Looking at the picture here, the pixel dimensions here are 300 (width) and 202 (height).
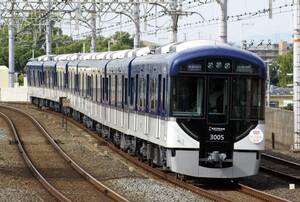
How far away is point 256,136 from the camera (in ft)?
50.8

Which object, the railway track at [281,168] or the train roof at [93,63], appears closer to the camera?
the railway track at [281,168]

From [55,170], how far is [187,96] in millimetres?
5092

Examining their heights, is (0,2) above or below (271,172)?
above

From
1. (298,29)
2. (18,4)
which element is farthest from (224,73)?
(18,4)

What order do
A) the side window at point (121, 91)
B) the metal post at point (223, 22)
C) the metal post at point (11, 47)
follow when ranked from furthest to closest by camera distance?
1. the metal post at point (11, 47)
2. the metal post at point (223, 22)
3. the side window at point (121, 91)

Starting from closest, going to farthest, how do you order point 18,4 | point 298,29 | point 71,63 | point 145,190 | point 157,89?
point 145,190 → point 157,89 → point 298,29 → point 71,63 → point 18,4

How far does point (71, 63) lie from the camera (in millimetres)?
35781

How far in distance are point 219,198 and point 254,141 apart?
211cm

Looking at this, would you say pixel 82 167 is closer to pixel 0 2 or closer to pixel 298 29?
pixel 298 29

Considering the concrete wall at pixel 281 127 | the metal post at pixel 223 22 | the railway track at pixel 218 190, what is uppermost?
the metal post at pixel 223 22

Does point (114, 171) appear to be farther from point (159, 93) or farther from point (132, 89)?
point (159, 93)

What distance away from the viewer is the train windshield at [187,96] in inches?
605

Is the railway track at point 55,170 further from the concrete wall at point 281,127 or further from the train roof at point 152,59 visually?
the concrete wall at point 281,127

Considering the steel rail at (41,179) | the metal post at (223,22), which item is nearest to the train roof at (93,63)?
the steel rail at (41,179)
